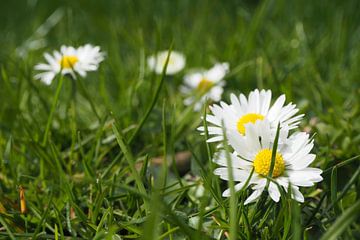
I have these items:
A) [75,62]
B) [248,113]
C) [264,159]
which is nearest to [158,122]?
[75,62]

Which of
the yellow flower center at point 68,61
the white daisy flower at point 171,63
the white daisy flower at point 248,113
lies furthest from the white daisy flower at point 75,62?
the white daisy flower at point 248,113

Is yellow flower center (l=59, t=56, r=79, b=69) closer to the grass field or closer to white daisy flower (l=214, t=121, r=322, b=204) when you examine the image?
the grass field

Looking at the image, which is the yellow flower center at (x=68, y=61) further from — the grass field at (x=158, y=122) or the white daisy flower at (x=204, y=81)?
the white daisy flower at (x=204, y=81)

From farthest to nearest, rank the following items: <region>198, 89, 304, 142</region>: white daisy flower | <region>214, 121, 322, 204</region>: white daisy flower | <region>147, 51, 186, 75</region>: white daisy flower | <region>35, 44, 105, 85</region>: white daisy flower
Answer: <region>147, 51, 186, 75</region>: white daisy flower → <region>35, 44, 105, 85</region>: white daisy flower → <region>198, 89, 304, 142</region>: white daisy flower → <region>214, 121, 322, 204</region>: white daisy flower

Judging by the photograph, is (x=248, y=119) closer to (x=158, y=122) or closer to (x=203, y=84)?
(x=158, y=122)

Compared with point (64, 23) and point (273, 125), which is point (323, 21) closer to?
point (64, 23)

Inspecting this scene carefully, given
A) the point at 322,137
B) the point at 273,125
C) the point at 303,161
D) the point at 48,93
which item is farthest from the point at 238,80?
the point at 303,161

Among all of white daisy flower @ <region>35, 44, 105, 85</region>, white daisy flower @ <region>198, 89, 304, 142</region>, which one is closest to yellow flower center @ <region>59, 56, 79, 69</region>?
white daisy flower @ <region>35, 44, 105, 85</region>
